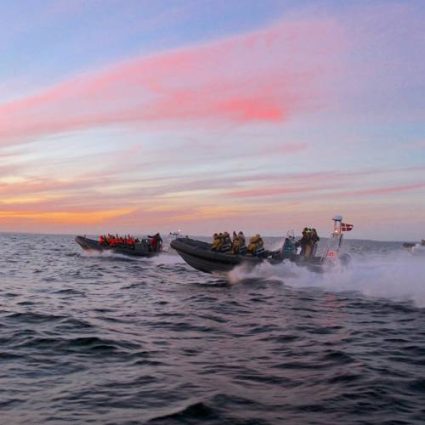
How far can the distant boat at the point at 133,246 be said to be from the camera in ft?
131

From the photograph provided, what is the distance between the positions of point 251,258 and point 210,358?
49.7ft

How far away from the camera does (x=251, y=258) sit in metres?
24.2

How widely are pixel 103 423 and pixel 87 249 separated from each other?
128ft

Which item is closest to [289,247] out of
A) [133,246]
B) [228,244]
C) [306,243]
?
[306,243]

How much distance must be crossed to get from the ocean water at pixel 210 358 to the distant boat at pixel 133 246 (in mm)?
20546

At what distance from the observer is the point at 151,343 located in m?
10.4

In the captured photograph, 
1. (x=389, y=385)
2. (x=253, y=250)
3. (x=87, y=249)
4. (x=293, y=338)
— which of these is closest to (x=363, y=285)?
(x=253, y=250)

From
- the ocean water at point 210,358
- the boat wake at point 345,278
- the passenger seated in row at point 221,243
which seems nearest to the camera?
the ocean water at point 210,358

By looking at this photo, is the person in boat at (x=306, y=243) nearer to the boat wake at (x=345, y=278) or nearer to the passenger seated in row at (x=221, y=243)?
the boat wake at (x=345, y=278)

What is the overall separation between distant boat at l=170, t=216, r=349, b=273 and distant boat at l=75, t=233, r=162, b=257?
14678mm

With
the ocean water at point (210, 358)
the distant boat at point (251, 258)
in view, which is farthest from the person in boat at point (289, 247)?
the ocean water at point (210, 358)

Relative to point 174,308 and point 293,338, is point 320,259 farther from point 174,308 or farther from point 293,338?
point 293,338

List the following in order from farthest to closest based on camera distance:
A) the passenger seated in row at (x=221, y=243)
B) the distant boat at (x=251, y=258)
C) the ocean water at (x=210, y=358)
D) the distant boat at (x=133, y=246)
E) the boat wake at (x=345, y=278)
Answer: the distant boat at (x=133, y=246), the passenger seated in row at (x=221, y=243), the distant boat at (x=251, y=258), the boat wake at (x=345, y=278), the ocean water at (x=210, y=358)

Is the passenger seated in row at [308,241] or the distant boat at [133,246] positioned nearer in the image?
the passenger seated in row at [308,241]
